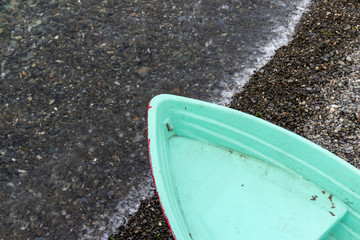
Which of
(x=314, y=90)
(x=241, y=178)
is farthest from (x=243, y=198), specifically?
(x=314, y=90)

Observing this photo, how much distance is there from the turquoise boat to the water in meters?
0.62

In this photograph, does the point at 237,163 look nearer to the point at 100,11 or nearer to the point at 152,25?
the point at 152,25

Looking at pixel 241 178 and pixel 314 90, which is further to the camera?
pixel 314 90

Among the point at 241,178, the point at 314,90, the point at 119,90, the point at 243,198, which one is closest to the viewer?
the point at 243,198

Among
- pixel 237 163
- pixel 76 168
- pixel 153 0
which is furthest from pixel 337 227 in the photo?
pixel 153 0

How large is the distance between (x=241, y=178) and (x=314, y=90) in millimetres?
1425

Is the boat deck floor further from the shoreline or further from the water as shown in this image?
the water

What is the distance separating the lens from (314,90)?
3.61m

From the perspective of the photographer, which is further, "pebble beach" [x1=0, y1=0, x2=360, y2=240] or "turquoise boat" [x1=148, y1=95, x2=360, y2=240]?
"pebble beach" [x1=0, y1=0, x2=360, y2=240]

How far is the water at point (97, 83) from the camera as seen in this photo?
123 inches

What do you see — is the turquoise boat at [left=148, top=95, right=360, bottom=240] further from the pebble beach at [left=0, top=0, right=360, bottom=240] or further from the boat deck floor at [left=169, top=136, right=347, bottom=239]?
the pebble beach at [left=0, top=0, right=360, bottom=240]

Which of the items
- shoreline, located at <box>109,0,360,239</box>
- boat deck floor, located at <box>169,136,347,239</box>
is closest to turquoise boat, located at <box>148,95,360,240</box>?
boat deck floor, located at <box>169,136,347,239</box>

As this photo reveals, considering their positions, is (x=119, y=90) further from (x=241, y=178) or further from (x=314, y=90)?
(x=314, y=90)

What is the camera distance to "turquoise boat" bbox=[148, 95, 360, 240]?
244cm
